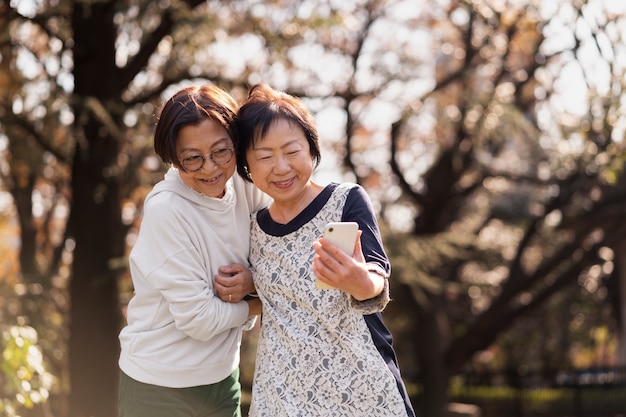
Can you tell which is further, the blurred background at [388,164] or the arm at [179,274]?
the blurred background at [388,164]

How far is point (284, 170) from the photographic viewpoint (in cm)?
245

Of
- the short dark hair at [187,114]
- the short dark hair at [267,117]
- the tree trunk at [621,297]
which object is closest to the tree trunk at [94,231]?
the short dark hair at [187,114]

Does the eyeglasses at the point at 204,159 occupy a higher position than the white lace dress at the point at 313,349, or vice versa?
the eyeglasses at the point at 204,159

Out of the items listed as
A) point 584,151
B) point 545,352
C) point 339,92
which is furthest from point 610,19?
point 545,352

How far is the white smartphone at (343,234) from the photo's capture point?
7.06 feet

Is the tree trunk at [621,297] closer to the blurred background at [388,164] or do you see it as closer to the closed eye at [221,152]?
the blurred background at [388,164]

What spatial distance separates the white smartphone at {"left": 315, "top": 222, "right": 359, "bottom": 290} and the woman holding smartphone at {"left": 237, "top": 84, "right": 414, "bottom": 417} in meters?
0.09

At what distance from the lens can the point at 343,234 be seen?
2160mm

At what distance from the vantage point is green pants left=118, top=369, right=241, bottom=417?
2.62m

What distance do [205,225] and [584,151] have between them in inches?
352

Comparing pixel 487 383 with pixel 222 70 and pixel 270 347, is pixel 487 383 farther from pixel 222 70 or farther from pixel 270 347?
pixel 270 347

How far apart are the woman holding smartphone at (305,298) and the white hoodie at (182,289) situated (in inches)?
5.4

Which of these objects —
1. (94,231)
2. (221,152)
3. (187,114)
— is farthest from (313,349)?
(94,231)

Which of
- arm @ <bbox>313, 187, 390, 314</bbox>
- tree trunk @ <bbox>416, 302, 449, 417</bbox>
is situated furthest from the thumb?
tree trunk @ <bbox>416, 302, 449, 417</bbox>
